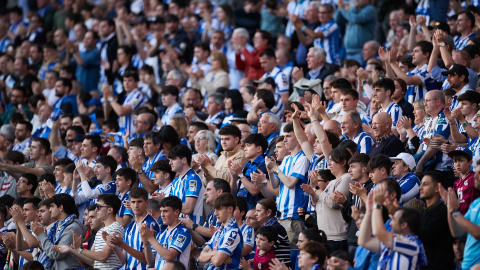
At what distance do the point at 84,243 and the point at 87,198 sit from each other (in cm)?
92

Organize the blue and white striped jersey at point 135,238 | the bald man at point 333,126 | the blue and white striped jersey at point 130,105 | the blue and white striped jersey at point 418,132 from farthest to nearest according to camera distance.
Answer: the blue and white striped jersey at point 130,105 < the bald man at point 333,126 < the blue and white striped jersey at point 418,132 < the blue and white striped jersey at point 135,238

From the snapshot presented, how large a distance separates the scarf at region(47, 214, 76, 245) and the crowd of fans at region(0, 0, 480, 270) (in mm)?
28

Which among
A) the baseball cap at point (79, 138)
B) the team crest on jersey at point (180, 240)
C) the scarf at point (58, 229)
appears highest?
the team crest on jersey at point (180, 240)

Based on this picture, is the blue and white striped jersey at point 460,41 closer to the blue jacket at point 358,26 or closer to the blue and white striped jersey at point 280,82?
the blue jacket at point 358,26

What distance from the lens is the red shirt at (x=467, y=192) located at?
8.59 m

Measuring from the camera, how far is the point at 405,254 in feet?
24.0

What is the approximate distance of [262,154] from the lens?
10.6 meters

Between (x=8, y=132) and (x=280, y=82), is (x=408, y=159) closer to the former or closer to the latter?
(x=280, y=82)

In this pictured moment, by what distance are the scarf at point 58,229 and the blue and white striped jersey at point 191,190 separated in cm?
138

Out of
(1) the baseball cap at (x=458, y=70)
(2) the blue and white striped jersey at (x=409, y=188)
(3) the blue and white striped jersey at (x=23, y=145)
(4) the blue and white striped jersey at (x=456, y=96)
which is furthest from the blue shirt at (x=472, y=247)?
(3) the blue and white striped jersey at (x=23, y=145)

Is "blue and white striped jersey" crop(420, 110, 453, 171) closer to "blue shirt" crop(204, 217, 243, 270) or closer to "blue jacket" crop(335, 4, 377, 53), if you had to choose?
"blue shirt" crop(204, 217, 243, 270)

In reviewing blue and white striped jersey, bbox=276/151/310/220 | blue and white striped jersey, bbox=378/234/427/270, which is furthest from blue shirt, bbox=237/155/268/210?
blue and white striped jersey, bbox=378/234/427/270

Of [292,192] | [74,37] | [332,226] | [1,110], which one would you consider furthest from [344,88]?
[74,37]

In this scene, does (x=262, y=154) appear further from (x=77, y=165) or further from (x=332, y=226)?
(x=77, y=165)
